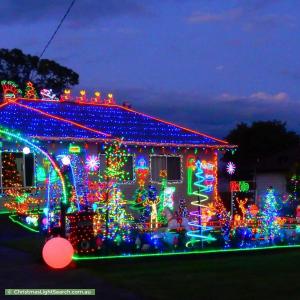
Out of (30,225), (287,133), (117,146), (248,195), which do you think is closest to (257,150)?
(287,133)

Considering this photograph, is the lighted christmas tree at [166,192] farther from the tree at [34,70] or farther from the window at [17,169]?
the tree at [34,70]

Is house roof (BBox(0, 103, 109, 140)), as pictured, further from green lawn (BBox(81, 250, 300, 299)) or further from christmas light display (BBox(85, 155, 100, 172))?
green lawn (BBox(81, 250, 300, 299))

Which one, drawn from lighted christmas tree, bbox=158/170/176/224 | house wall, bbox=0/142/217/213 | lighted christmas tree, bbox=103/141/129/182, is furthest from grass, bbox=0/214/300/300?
lighted christmas tree, bbox=158/170/176/224

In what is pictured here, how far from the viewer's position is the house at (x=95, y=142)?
2208 cm

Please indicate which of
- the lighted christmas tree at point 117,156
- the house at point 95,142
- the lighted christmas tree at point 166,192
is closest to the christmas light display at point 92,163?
the house at point 95,142

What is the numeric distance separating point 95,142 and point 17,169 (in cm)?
296

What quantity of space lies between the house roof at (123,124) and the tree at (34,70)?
65.7ft

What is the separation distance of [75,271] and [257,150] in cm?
4680

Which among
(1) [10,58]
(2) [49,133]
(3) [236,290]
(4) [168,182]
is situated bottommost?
(3) [236,290]

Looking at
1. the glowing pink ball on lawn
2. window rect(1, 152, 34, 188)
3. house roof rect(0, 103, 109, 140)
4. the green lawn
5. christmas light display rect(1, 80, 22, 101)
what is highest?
christmas light display rect(1, 80, 22, 101)

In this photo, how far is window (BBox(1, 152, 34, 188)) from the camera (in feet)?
72.2

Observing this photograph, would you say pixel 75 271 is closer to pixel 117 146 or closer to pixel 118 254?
pixel 118 254

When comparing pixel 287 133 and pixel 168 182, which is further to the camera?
pixel 287 133

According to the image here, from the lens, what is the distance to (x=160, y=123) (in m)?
27.3
